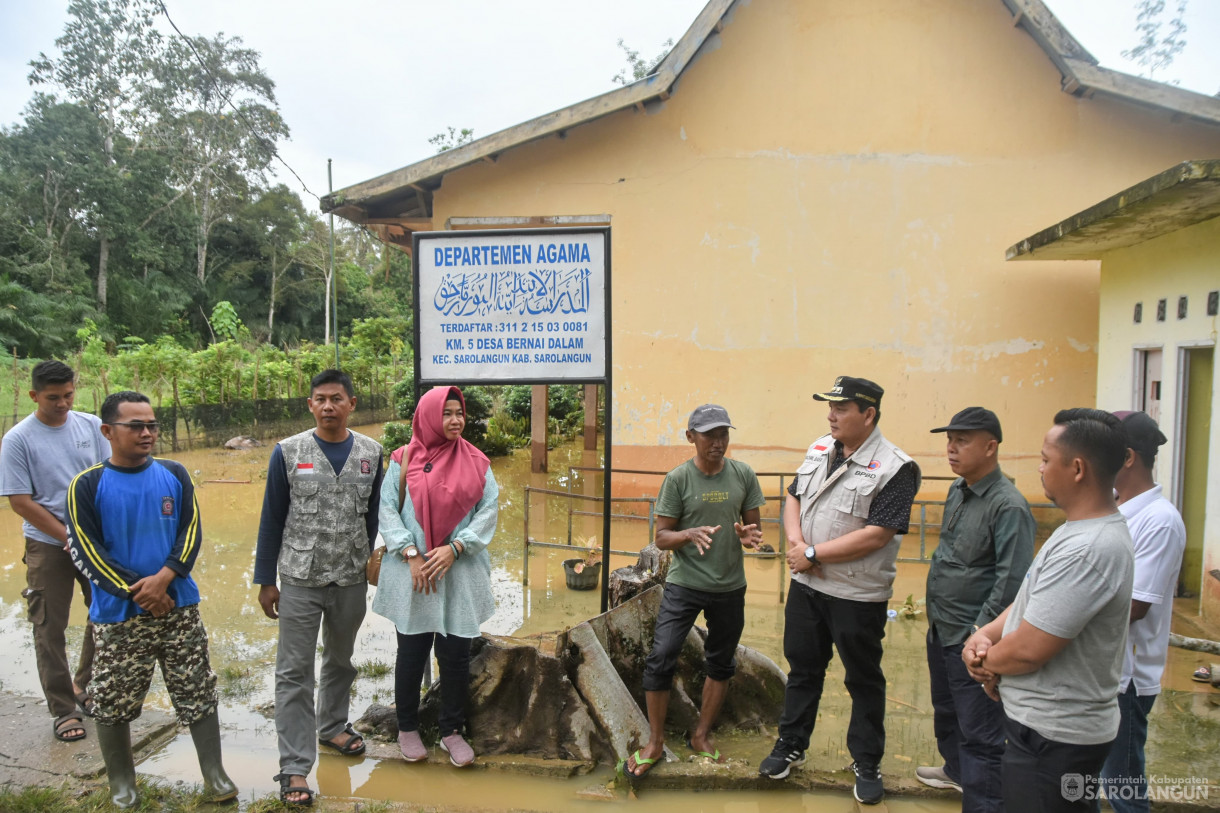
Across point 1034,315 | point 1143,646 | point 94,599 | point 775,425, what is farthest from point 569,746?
point 1034,315

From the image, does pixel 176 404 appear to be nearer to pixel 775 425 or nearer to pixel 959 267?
pixel 775 425

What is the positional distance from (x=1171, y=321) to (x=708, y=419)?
17.4 feet

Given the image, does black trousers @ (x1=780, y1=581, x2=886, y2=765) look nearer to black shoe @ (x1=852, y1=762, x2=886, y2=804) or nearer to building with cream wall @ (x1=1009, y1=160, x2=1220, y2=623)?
black shoe @ (x1=852, y1=762, x2=886, y2=804)

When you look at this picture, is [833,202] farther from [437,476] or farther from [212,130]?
[212,130]

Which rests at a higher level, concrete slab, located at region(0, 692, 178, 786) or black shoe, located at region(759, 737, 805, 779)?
black shoe, located at region(759, 737, 805, 779)

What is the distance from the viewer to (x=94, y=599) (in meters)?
3.13

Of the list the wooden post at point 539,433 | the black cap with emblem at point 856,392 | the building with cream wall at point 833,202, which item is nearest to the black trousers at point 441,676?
the black cap with emblem at point 856,392

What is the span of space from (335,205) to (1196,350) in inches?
332

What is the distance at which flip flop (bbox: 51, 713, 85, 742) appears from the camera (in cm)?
381

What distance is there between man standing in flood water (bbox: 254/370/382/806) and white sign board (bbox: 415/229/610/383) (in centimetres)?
84

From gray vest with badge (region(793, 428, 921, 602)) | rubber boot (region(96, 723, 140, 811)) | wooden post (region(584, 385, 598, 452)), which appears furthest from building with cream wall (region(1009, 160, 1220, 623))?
wooden post (region(584, 385, 598, 452))

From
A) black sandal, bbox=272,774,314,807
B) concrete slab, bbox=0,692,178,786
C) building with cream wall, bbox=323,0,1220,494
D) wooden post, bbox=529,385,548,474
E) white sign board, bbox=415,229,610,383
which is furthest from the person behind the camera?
wooden post, bbox=529,385,548,474

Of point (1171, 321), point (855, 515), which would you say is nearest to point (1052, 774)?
point (855, 515)

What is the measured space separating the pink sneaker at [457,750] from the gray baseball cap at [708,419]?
6.08 ft
